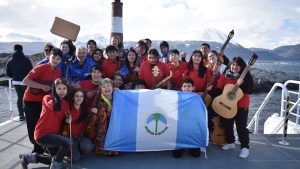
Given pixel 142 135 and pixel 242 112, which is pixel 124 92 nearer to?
pixel 142 135

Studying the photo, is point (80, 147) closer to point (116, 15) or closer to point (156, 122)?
point (156, 122)

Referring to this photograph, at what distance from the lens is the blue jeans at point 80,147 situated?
5025 mm

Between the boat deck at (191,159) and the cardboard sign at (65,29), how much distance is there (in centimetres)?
255

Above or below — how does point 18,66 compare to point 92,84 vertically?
above

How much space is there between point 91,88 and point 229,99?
107 inches

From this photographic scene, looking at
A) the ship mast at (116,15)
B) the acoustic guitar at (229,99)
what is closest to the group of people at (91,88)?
the acoustic guitar at (229,99)

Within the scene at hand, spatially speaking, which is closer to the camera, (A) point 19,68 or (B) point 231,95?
(B) point 231,95

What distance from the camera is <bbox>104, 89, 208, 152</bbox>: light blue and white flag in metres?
5.27

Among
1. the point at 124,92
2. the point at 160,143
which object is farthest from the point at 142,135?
the point at 124,92

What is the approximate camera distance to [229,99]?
5.66 m

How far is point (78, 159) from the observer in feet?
16.7

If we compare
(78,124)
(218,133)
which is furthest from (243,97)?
(78,124)

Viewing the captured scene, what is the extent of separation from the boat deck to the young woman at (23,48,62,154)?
88 cm

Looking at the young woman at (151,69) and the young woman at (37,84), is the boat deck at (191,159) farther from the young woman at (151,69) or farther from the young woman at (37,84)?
the young woman at (151,69)
